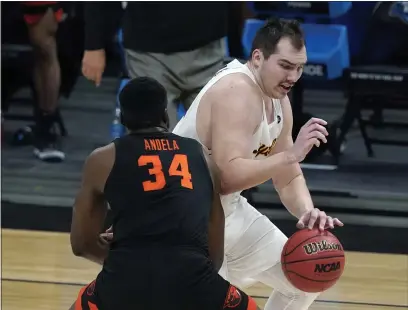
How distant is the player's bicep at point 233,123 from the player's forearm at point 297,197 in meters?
0.43

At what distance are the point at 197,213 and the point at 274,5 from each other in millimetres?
3979

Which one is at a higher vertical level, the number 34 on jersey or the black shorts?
the number 34 on jersey

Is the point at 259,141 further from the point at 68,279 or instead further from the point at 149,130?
the point at 68,279

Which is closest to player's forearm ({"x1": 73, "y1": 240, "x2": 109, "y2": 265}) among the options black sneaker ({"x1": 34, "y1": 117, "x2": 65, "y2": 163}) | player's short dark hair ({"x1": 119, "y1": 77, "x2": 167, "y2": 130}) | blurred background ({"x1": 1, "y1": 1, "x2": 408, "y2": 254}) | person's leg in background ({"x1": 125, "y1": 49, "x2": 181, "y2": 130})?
player's short dark hair ({"x1": 119, "y1": 77, "x2": 167, "y2": 130})

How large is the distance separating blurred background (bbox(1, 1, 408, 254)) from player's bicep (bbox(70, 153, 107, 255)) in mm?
3112

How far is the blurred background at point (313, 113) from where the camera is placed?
6.50 meters

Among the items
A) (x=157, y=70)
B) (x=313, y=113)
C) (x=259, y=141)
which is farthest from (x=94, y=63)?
(x=313, y=113)

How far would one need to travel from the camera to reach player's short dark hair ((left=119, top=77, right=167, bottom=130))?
3.05 m

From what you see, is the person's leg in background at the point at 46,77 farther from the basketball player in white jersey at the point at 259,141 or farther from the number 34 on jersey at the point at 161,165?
the number 34 on jersey at the point at 161,165

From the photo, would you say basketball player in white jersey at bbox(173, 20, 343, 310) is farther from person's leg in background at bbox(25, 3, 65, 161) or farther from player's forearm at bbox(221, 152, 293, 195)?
person's leg in background at bbox(25, 3, 65, 161)

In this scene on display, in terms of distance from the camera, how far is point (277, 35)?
3.53 meters

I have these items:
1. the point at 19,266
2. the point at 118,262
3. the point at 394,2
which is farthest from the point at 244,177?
the point at 394,2

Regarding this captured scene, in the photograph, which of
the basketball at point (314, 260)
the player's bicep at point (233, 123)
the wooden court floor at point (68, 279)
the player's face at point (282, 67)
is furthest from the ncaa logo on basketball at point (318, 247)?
the wooden court floor at point (68, 279)

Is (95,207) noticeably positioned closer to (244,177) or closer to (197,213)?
(197,213)
